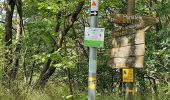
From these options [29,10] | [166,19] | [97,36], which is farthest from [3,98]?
[29,10]

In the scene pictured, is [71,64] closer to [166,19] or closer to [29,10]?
[166,19]

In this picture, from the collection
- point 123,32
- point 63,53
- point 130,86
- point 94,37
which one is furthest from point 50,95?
point 94,37

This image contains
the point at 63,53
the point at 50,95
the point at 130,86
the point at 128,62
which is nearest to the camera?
the point at 128,62

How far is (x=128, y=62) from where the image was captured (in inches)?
279

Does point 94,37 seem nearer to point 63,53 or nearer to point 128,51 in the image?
point 128,51

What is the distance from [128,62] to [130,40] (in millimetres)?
402

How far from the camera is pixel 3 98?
9453 mm

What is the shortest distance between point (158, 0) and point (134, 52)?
704 cm

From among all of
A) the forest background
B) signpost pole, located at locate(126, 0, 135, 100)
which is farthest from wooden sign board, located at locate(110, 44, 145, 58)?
the forest background

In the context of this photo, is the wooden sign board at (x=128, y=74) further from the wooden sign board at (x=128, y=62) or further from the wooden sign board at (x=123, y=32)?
the wooden sign board at (x=123, y=32)

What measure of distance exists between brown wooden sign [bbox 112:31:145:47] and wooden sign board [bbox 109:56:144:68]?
10.7 inches

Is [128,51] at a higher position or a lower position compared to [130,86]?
higher

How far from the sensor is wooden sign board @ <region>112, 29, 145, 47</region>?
696cm

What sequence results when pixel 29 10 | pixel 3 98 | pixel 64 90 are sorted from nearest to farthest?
pixel 3 98, pixel 64 90, pixel 29 10
